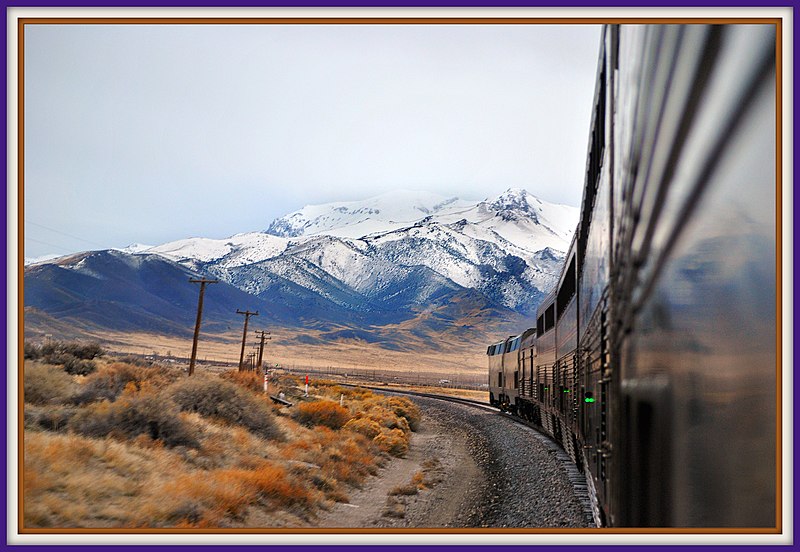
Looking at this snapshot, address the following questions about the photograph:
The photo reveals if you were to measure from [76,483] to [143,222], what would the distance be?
549 cm

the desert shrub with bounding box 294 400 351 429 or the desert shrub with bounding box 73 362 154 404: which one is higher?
the desert shrub with bounding box 73 362 154 404

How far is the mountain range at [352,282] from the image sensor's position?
63000 mm

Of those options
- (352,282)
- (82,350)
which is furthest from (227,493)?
(352,282)

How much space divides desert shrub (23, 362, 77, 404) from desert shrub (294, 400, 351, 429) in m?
7.66

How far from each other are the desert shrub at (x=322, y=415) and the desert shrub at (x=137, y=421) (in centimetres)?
805

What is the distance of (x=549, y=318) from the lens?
14.8 meters

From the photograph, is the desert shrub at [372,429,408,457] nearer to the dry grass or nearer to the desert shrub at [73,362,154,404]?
the dry grass

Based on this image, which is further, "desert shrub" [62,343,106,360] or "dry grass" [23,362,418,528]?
"desert shrub" [62,343,106,360]

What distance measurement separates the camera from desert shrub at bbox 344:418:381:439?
62.8 feet

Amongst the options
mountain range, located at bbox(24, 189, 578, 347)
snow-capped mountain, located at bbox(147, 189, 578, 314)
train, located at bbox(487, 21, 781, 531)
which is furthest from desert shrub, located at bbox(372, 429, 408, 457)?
snow-capped mountain, located at bbox(147, 189, 578, 314)

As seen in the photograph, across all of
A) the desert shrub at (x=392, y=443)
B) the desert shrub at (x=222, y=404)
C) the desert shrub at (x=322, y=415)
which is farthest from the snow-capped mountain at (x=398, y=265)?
the desert shrub at (x=222, y=404)

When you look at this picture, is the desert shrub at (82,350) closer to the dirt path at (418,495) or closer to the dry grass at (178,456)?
the dry grass at (178,456)

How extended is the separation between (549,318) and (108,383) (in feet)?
32.6

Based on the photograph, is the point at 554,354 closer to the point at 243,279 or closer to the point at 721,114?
the point at 721,114
